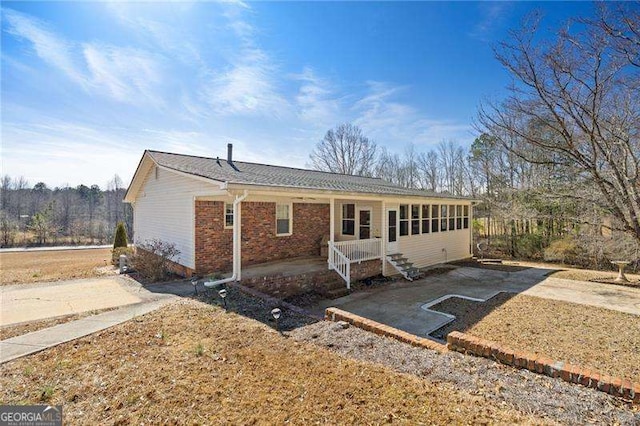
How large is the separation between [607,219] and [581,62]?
556 centimetres

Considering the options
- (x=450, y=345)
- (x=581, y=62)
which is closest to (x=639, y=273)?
(x=581, y=62)

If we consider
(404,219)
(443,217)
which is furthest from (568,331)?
(443,217)

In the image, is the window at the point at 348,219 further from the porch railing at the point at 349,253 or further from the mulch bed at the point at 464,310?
the mulch bed at the point at 464,310

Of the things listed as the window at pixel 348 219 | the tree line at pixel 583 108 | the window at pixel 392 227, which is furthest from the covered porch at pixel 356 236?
the tree line at pixel 583 108

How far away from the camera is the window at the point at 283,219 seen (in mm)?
11492

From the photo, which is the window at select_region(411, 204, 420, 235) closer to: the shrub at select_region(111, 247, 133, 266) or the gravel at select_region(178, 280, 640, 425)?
the gravel at select_region(178, 280, 640, 425)

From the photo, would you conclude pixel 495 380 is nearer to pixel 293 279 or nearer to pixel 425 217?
pixel 293 279

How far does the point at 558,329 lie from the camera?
5.97 metres

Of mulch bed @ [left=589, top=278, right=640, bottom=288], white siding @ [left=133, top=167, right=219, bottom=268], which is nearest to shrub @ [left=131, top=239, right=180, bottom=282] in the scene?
white siding @ [left=133, top=167, right=219, bottom=268]

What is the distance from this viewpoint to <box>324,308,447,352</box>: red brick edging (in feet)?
14.6

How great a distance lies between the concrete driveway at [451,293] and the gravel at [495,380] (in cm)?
197

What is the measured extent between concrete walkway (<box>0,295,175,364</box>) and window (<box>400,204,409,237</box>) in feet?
29.0

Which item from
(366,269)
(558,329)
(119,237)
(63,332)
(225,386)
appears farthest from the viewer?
(119,237)

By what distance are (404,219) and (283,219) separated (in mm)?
4824
